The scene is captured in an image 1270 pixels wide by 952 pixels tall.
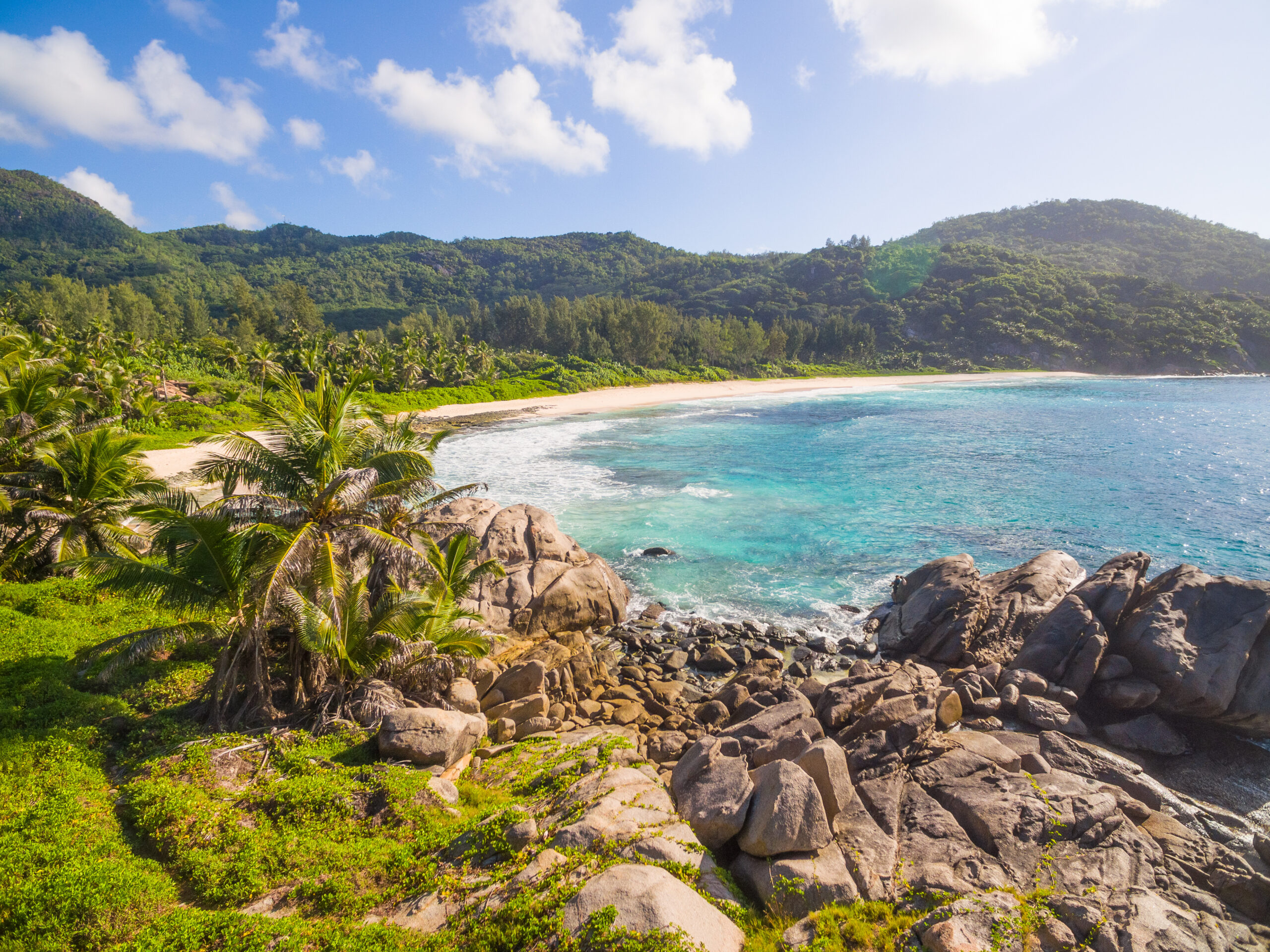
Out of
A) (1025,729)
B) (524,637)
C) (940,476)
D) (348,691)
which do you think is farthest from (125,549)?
(940,476)

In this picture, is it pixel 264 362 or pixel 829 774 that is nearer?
pixel 829 774

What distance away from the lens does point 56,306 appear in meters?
84.8

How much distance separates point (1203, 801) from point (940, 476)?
29.8m

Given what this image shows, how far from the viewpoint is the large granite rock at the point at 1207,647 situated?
1293cm

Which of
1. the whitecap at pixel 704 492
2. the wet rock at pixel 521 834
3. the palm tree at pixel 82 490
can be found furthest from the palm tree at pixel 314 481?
the whitecap at pixel 704 492

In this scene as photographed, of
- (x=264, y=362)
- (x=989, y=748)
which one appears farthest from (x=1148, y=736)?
(x=264, y=362)

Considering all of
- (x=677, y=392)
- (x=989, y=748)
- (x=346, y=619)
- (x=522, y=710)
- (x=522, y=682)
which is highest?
(x=677, y=392)

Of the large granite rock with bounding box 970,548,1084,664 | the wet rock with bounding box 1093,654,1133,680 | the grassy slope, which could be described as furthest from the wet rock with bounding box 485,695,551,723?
the wet rock with bounding box 1093,654,1133,680

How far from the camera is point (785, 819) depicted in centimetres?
834

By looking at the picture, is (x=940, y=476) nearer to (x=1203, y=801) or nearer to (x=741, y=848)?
(x=1203, y=801)

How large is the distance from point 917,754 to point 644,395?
8080cm

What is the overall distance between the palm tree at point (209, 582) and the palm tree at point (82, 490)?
781 centimetres

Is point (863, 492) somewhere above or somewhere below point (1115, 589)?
below

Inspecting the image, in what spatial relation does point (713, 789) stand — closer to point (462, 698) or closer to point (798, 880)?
point (798, 880)
